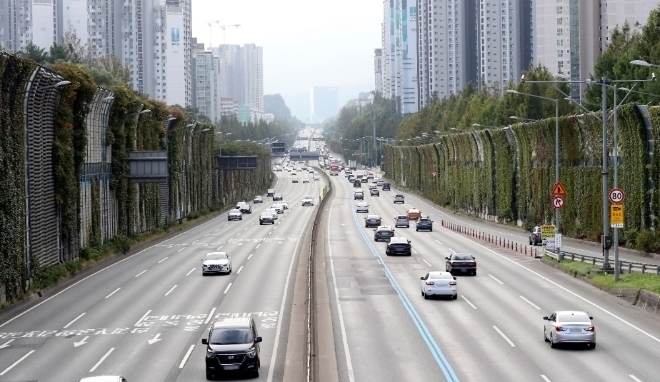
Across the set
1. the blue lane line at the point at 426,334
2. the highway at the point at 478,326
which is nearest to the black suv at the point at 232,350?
the highway at the point at 478,326

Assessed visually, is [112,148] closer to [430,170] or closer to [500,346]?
[500,346]

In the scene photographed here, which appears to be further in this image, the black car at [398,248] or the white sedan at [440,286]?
the black car at [398,248]

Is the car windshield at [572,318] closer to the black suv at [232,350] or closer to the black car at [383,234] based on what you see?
the black suv at [232,350]

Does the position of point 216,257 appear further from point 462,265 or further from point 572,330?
point 572,330

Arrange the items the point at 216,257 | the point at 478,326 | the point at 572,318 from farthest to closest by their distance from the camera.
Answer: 1. the point at 216,257
2. the point at 478,326
3. the point at 572,318

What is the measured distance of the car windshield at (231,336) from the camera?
87.5 feet

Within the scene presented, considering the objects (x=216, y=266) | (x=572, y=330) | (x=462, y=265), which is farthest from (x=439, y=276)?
(x=216, y=266)

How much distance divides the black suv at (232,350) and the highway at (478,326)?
7.64 feet

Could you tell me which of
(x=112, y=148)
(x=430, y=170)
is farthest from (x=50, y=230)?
(x=430, y=170)

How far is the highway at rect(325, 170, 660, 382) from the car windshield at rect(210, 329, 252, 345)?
99.9 inches

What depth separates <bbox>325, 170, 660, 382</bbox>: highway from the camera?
26.8 metres

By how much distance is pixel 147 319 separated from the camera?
3862cm

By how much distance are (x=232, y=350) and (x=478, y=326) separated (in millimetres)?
11358

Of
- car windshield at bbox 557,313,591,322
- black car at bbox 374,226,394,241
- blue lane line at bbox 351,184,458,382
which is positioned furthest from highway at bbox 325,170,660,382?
black car at bbox 374,226,394,241
